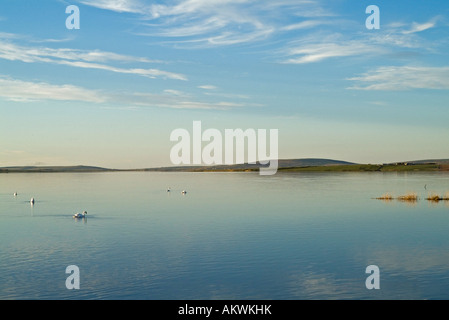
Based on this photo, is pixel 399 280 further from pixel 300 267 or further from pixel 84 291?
pixel 84 291

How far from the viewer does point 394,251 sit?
95.7 ft

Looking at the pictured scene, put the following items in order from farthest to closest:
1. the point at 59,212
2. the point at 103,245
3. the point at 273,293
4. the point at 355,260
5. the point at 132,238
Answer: the point at 59,212 < the point at 132,238 < the point at 103,245 < the point at 355,260 < the point at 273,293

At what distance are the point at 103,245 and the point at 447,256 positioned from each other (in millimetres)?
22686

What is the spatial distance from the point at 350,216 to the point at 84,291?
32796 millimetres

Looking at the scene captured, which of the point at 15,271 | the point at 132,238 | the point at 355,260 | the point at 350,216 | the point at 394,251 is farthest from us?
the point at 350,216

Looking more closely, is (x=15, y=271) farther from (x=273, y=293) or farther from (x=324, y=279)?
(x=324, y=279)

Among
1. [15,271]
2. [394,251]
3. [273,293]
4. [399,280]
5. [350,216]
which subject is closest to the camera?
[273,293]

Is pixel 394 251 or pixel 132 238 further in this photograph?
pixel 132 238

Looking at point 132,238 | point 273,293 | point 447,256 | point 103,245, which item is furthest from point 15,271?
point 447,256

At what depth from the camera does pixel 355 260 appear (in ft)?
88.3

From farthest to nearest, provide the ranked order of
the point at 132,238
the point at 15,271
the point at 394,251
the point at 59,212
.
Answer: the point at 59,212, the point at 132,238, the point at 394,251, the point at 15,271

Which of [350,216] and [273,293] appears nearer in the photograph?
[273,293]

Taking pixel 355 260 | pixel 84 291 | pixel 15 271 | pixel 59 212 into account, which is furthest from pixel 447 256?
pixel 59 212

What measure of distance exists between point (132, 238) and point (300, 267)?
14708 millimetres
